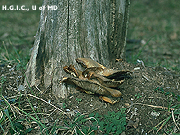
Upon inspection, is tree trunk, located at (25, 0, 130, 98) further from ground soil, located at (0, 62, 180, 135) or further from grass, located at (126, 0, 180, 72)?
grass, located at (126, 0, 180, 72)

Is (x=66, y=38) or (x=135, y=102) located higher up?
(x=66, y=38)

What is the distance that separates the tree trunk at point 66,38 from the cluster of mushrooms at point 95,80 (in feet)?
0.59

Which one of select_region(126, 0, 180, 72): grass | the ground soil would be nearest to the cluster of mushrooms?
the ground soil

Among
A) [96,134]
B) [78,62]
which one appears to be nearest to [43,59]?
[78,62]

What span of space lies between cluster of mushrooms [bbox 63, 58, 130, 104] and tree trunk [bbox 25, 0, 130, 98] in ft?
0.59

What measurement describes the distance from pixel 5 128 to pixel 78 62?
105cm

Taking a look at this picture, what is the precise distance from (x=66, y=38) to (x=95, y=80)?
65 centimetres

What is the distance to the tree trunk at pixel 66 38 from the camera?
89.0 inches

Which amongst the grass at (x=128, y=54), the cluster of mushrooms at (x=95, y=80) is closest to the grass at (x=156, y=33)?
the grass at (x=128, y=54)

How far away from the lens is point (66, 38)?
90.4 inches

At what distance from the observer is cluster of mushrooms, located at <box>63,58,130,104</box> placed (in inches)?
78.2

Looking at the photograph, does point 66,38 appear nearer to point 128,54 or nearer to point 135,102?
point 135,102

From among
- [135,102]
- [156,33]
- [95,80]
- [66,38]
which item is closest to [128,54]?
[156,33]

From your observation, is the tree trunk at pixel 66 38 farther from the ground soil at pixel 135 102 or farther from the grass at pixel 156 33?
the grass at pixel 156 33
